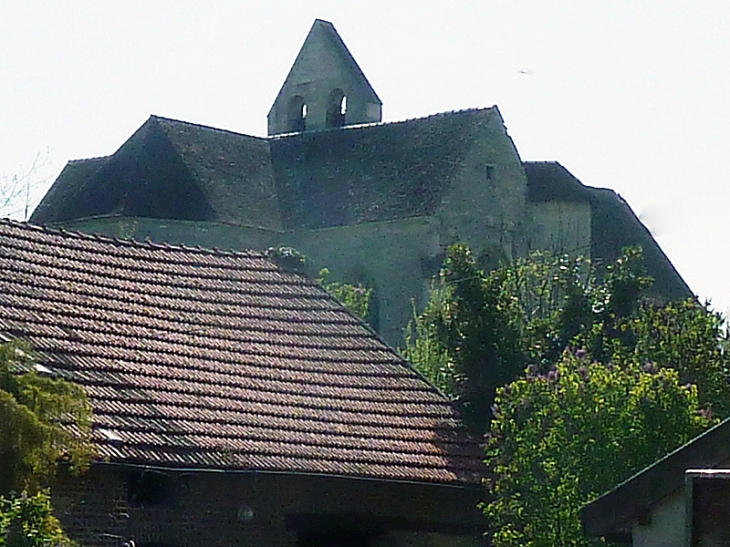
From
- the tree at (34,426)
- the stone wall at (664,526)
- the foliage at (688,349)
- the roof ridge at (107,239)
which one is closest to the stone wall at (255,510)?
the tree at (34,426)

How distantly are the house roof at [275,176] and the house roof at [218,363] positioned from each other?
21.6 meters

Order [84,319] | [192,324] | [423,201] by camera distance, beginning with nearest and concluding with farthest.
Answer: [84,319], [192,324], [423,201]

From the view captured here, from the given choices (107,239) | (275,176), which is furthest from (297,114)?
(107,239)

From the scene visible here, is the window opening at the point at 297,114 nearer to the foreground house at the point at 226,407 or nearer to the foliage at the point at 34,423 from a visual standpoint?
the foreground house at the point at 226,407

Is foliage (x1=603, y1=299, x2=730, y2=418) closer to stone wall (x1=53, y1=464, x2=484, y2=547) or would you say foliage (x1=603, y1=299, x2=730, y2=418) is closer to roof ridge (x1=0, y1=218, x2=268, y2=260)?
stone wall (x1=53, y1=464, x2=484, y2=547)

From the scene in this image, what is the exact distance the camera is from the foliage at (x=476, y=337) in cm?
2130

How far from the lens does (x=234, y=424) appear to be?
1802 cm

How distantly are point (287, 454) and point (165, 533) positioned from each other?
1.68m

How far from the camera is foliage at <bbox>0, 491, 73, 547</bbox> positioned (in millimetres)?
11641

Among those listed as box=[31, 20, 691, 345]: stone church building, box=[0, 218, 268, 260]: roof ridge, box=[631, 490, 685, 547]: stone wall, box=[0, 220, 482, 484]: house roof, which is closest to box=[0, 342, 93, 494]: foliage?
box=[0, 220, 482, 484]: house roof

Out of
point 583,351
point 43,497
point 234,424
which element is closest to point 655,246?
point 583,351

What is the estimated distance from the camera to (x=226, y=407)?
18.4 m

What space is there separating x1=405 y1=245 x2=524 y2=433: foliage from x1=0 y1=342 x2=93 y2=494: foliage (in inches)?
256

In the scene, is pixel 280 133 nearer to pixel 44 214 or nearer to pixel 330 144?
pixel 330 144
